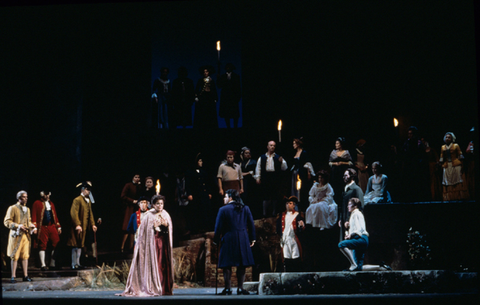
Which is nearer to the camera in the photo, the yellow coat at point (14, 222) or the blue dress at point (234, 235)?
the blue dress at point (234, 235)

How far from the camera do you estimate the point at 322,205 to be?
9.27 metres

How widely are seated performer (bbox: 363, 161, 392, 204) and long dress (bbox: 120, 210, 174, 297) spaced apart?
3.62 meters

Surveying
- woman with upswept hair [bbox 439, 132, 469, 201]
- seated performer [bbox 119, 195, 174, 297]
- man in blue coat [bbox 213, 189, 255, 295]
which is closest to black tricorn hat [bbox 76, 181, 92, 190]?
seated performer [bbox 119, 195, 174, 297]

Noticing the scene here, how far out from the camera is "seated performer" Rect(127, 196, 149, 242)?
9.52 meters

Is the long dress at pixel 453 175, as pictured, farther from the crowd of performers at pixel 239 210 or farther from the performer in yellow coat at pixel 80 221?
the performer in yellow coat at pixel 80 221

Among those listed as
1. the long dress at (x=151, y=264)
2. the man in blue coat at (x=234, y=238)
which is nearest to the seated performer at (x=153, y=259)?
the long dress at (x=151, y=264)

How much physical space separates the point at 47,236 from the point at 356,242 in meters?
5.62

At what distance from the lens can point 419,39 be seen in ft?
35.5

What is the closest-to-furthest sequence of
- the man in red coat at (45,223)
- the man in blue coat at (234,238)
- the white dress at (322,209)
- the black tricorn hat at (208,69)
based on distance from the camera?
1. the man in blue coat at (234,238)
2. the white dress at (322,209)
3. the man in red coat at (45,223)
4. the black tricorn hat at (208,69)

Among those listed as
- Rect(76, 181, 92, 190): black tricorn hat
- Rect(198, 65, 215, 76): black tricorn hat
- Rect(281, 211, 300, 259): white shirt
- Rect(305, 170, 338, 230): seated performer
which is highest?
Rect(198, 65, 215, 76): black tricorn hat

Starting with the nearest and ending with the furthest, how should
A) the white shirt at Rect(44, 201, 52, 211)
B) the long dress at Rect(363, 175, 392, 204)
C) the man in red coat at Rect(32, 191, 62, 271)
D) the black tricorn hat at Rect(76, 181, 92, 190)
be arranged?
the long dress at Rect(363, 175, 392, 204)
the man in red coat at Rect(32, 191, 62, 271)
the white shirt at Rect(44, 201, 52, 211)
the black tricorn hat at Rect(76, 181, 92, 190)

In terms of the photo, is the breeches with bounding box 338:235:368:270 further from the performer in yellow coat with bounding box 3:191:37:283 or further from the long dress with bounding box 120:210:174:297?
the performer in yellow coat with bounding box 3:191:37:283

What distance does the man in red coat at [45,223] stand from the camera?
9734 mm

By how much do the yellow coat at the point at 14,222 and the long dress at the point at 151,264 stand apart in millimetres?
2496
